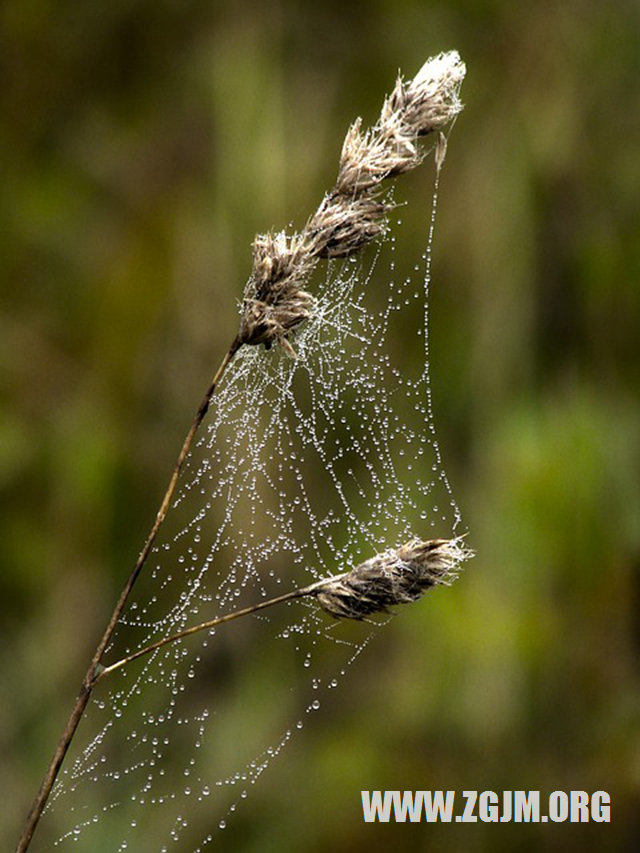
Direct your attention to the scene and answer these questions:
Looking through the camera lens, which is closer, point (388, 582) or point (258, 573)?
point (388, 582)

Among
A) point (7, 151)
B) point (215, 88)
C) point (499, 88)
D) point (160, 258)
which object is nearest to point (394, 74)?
point (499, 88)

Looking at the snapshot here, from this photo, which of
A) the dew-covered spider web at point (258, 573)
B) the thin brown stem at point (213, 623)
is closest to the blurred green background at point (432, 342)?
the dew-covered spider web at point (258, 573)

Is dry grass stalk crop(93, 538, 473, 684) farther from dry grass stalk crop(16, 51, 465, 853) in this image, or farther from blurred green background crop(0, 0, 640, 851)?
blurred green background crop(0, 0, 640, 851)

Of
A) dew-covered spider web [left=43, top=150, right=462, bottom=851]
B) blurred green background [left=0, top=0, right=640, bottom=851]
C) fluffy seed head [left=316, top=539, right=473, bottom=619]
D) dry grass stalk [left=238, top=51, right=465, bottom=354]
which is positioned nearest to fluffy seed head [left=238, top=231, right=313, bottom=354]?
dry grass stalk [left=238, top=51, right=465, bottom=354]

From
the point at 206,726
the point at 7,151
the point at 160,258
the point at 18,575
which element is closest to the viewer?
the point at 206,726

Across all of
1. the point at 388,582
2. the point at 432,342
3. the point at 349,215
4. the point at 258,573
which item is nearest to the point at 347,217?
the point at 349,215

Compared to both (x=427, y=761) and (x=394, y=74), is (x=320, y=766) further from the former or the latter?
(x=394, y=74)

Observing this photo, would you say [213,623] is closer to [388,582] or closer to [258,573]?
[388,582]

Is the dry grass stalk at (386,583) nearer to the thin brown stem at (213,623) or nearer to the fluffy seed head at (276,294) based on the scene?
the thin brown stem at (213,623)
